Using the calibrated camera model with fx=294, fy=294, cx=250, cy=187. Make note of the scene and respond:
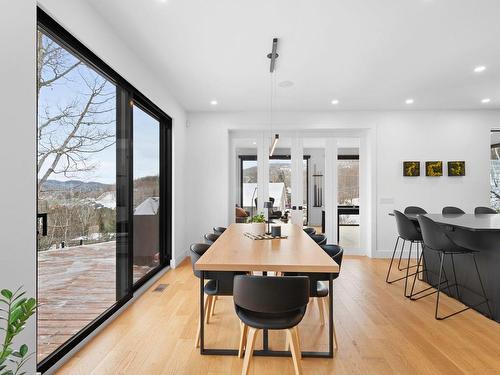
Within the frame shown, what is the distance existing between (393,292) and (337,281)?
71 cm

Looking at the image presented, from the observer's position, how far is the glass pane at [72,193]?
203 cm

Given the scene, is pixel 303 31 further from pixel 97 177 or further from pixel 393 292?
pixel 393 292

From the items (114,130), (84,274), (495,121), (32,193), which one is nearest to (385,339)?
(84,274)

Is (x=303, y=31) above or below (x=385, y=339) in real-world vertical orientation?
above

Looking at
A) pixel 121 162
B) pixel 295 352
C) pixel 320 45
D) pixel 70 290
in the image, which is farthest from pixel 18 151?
pixel 320 45

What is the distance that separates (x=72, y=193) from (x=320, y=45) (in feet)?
8.98

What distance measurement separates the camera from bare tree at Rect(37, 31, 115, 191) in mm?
2008

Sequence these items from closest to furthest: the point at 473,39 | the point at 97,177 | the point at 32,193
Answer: the point at 32,193 < the point at 97,177 < the point at 473,39

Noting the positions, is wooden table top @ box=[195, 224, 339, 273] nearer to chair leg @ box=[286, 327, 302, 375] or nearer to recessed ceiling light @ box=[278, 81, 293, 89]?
chair leg @ box=[286, 327, 302, 375]

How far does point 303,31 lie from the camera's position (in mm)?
2805

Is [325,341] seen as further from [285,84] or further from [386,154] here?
[386,154]

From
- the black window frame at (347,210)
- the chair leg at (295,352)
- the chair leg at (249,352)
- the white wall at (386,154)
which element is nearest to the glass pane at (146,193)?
the white wall at (386,154)

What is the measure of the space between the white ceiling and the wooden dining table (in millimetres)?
1989

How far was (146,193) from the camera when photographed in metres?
3.93
